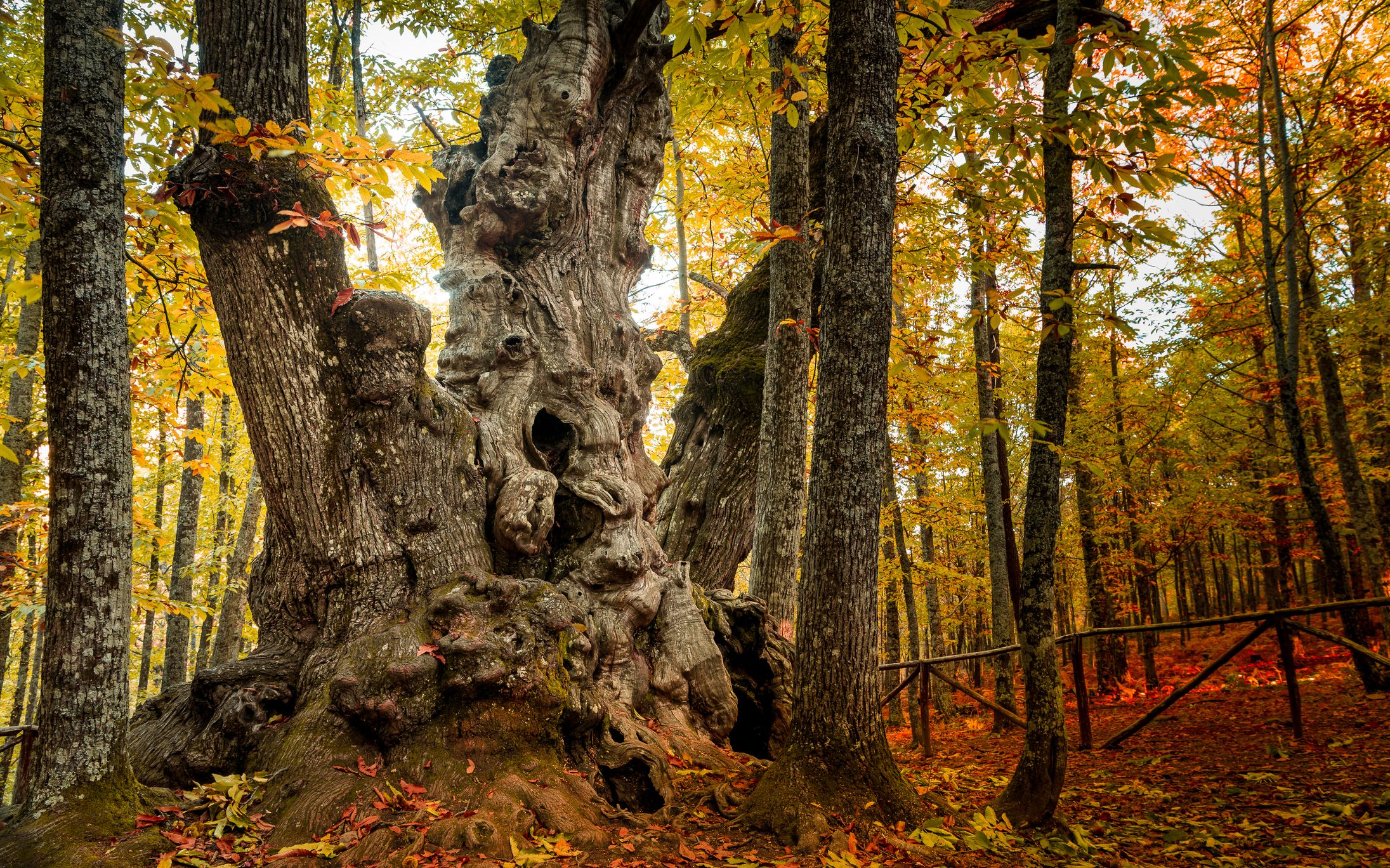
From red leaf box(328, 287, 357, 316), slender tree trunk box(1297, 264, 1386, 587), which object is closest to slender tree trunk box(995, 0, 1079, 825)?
red leaf box(328, 287, 357, 316)

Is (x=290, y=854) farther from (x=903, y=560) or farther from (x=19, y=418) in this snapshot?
(x=903, y=560)

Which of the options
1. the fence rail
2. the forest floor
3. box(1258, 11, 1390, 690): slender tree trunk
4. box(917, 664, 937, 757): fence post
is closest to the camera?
the forest floor

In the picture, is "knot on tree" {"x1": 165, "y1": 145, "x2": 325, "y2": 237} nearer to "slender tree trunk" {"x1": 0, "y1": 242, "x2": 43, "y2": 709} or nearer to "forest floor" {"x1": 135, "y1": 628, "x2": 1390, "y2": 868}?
"forest floor" {"x1": 135, "y1": 628, "x2": 1390, "y2": 868}

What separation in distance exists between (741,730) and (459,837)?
2774 millimetres

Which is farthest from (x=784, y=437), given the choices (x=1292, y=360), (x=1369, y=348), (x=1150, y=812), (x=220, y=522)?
(x=220, y=522)

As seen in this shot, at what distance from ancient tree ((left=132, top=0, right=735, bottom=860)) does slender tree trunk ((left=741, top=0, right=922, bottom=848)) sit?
0.96 m

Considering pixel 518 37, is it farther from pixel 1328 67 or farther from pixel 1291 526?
pixel 1291 526

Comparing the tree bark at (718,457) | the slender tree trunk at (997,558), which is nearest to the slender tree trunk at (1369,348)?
the slender tree trunk at (997,558)

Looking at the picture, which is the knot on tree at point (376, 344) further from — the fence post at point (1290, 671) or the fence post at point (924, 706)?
the fence post at point (1290, 671)

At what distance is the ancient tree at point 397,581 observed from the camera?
3.32 m

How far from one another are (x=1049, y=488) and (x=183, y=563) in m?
11.0

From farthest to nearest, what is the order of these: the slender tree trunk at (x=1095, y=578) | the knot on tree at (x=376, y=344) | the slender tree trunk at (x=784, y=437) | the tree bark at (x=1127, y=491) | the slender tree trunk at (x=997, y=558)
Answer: the tree bark at (x=1127, y=491), the slender tree trunk at (x=1095, y=578), the slender tree trunk at (x=997, y=558), the slender tree trunk at (x=784, y=437), the knot on tree at (x=376, y=344)

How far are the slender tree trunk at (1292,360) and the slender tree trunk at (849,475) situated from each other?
6.74 metres

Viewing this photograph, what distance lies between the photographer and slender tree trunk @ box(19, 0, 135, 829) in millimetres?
2590
